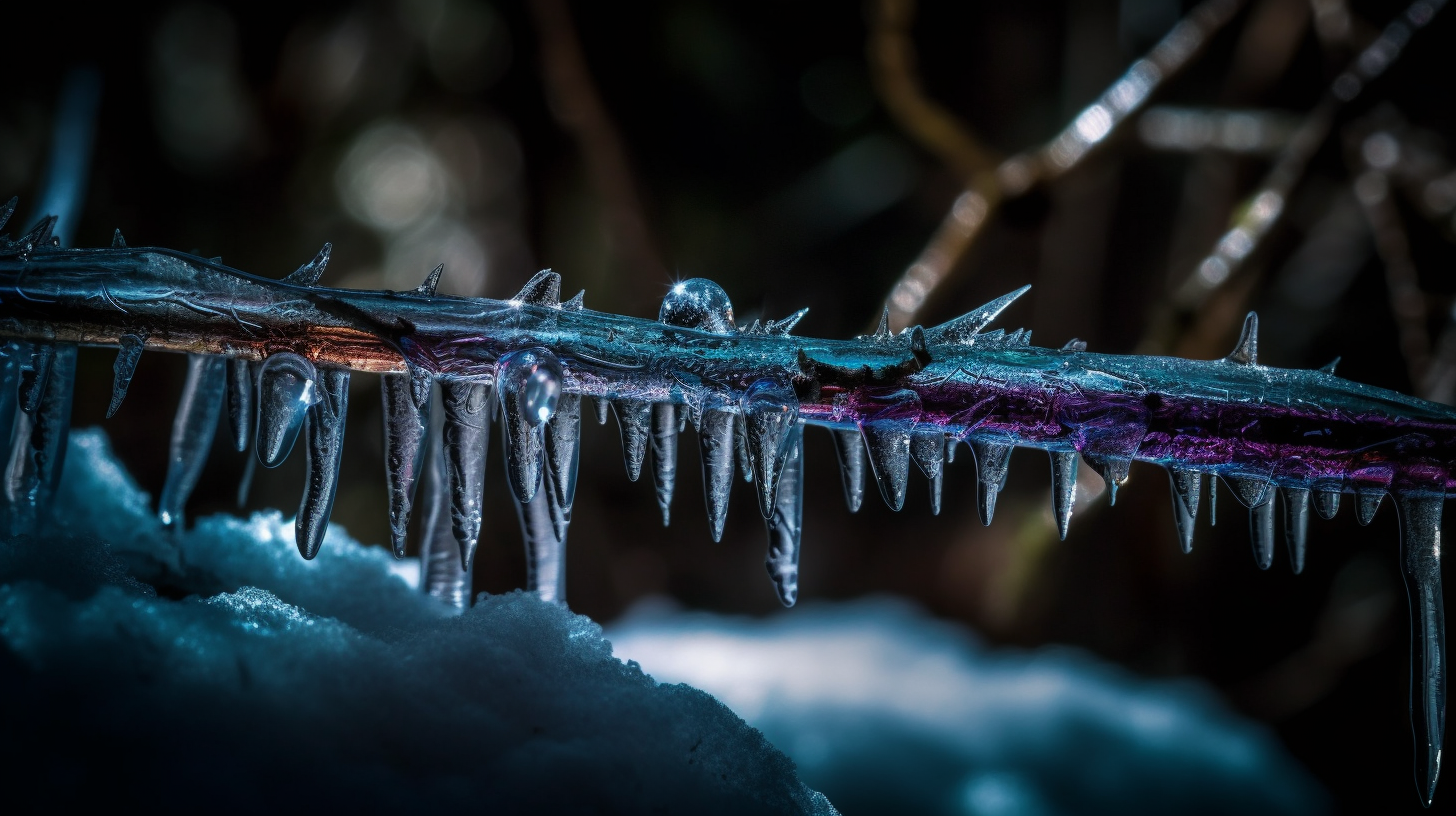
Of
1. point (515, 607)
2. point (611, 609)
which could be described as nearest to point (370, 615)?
point (515, 607)

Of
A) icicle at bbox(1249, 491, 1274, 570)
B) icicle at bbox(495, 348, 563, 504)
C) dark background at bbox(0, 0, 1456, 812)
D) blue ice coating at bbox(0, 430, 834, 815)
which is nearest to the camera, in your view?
blue ice coating at bbox(0, 430, 834, 815)

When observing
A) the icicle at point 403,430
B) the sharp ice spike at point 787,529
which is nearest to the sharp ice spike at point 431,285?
the icicle at point 403,430

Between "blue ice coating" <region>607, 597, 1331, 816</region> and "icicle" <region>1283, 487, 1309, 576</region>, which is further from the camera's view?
"blue ice coating" <region>607, 597, 1331, 816</region>

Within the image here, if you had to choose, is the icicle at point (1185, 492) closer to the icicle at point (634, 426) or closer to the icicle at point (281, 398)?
the icicle at point (634, 426)

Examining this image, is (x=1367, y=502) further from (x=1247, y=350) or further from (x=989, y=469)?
(x=989, y=469)

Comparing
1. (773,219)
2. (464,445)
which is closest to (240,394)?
(464,445)

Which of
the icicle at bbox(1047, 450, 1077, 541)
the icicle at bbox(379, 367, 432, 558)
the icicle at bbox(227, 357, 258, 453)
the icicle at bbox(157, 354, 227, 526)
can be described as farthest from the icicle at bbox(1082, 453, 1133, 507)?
the icicle at bbox(157, 354, 227, 526)

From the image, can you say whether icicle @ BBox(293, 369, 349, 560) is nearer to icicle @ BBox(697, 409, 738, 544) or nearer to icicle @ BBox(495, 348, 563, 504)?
icicle @ BBox(495, 348, 563, 504)
